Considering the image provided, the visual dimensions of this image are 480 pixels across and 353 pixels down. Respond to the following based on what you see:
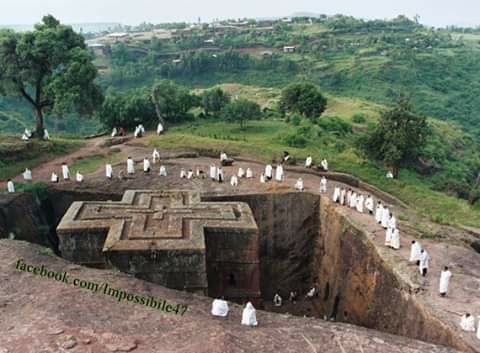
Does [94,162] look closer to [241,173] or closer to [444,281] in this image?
[241,173]

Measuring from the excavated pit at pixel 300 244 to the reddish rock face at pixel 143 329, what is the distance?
4746 mm

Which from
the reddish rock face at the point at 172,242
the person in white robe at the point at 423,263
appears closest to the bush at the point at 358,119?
the reddish rock face at the point at 172,242

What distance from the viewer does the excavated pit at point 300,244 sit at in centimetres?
1548

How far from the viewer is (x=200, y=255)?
511 inches

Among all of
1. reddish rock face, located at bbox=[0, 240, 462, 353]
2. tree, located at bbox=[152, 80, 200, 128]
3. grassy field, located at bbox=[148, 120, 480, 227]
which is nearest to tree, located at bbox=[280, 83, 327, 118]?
grassy field, located at bbox=[148, 120, 480, 227]

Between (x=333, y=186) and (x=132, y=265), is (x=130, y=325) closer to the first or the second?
(x=132, y=265)

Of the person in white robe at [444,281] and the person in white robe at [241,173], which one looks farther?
the person in white robe at [241,173]

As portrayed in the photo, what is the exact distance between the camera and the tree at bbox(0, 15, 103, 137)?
24172 mm

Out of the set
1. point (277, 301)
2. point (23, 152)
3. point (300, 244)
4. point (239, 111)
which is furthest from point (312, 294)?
point (239, 111)

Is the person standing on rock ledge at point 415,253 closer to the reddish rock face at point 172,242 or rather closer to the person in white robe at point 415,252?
the person in white robe at point 415,252

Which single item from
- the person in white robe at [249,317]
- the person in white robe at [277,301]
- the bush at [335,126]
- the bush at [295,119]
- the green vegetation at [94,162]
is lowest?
the person in white robe at [277,301]

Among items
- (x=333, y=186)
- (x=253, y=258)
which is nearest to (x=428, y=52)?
(x=333, y=186)

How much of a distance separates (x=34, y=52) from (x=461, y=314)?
70.5 ft

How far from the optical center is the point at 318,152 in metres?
27.5
